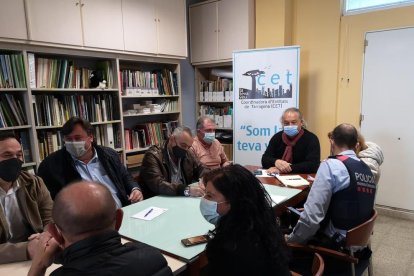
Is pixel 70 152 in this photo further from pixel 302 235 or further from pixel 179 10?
pixel 179 10

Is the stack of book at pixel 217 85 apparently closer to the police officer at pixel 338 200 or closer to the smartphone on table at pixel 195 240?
the police officer at pixel 338 200

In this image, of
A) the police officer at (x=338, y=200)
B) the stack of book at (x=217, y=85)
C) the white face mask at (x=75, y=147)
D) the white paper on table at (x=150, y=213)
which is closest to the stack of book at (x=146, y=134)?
the stack of book at (x=217, y=85)

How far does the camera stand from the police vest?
1.74m

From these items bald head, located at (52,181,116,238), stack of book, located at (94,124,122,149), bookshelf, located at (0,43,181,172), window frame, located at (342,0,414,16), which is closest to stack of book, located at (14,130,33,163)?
bookshelf, located at (0,43,181,172)

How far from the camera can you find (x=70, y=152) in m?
2.24

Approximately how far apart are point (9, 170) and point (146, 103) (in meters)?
2.68

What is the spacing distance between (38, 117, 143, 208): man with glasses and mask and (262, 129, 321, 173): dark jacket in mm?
1513

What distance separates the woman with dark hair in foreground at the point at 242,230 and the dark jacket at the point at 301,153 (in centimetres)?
183

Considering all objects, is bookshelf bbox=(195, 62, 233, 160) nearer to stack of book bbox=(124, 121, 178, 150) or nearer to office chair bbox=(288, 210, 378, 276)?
stack of book bbox=(124, 121, 178, 150)

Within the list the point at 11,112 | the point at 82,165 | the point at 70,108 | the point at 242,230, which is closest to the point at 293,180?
the point at 242,230

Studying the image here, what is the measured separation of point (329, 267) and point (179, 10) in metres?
3.65

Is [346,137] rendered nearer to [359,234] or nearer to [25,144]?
[359,234]

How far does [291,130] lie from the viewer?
312cm

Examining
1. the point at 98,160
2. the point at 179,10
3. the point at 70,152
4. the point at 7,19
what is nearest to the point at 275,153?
the point at 98,160
